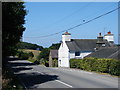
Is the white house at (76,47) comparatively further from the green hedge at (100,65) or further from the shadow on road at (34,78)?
the shadow on road at (34,78)

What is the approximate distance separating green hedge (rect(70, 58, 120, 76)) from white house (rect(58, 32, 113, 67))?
1189 cm

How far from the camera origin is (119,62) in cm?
2359

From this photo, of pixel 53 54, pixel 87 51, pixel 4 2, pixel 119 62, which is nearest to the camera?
pixel 4 2

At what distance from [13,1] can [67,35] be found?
36.3 metres

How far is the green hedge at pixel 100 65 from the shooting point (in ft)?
79.9

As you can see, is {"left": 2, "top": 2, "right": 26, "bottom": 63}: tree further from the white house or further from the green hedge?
the white house

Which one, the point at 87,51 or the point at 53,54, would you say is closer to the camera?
the point at 87,51

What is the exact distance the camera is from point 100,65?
94.4 feet

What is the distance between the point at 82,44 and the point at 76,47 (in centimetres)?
242

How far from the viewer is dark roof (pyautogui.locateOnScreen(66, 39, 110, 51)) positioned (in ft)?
168

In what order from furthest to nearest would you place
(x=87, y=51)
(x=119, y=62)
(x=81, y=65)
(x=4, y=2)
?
(x=87, y=51) → (x=81, y=65) → (x=119, y=62) → (x=4, y=2)

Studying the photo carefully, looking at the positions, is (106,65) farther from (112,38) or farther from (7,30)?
(112,38)

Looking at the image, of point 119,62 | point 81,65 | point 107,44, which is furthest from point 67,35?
point 119,62

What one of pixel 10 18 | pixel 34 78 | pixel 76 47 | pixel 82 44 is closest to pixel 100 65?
pixel 34 78
